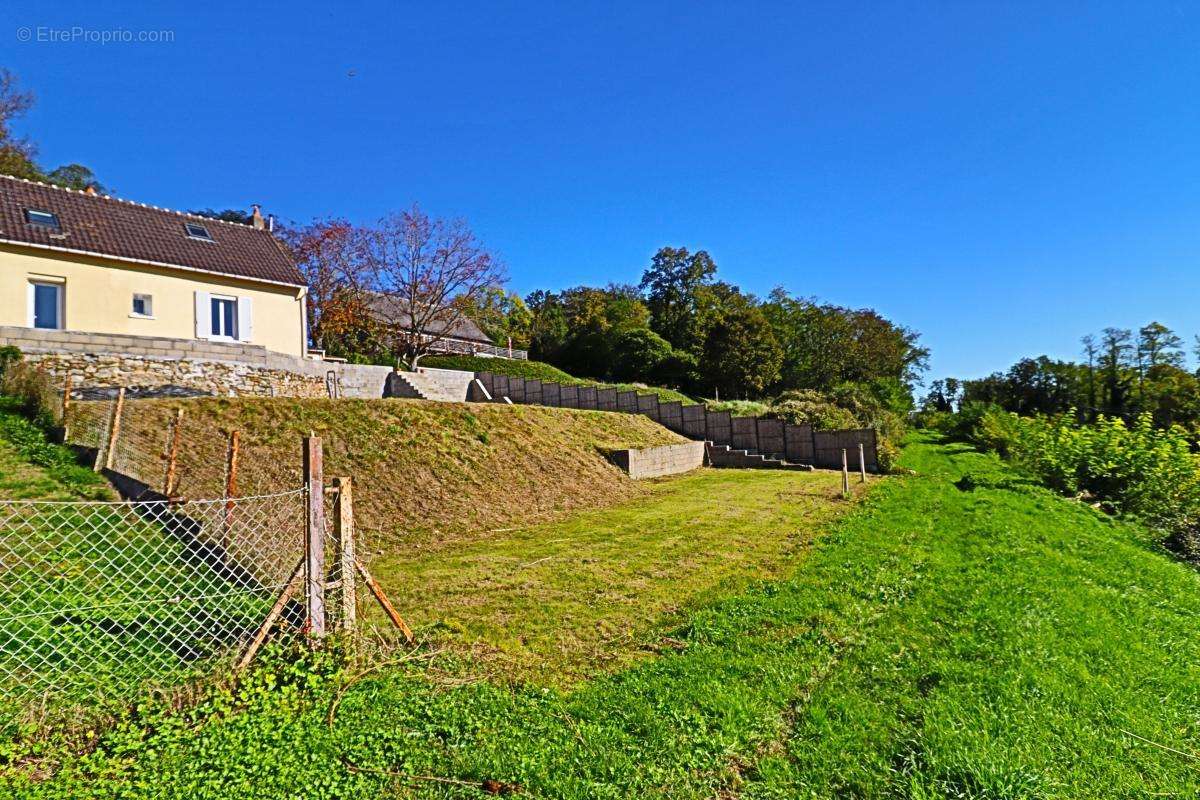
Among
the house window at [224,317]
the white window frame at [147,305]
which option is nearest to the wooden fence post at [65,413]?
the white window frame at [147,305]

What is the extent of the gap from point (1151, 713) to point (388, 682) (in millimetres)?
4508

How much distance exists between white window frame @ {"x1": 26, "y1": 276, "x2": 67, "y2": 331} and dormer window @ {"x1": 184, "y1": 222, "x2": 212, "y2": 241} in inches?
143

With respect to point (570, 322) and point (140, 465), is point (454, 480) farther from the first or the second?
point (570, 322)

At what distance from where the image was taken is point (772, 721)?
3199 mm

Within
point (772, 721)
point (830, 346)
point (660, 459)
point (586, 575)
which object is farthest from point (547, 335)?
point (772, 721)

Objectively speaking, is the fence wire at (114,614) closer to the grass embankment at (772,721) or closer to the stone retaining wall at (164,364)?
the grass embankment at (772,721)

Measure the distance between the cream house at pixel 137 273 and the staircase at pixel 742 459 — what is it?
516 inches

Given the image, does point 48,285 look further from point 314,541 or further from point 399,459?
point 314,541

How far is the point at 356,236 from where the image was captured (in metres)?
26.4

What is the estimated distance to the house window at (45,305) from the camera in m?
13.1

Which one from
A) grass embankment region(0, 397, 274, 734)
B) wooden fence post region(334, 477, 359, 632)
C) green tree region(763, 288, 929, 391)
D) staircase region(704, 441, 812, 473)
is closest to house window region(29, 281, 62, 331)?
grass embankment region(0, 397, 274, 734)

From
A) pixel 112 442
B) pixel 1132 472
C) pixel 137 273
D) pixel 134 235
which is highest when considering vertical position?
pixel 134 235

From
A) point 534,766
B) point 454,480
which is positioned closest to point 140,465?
point 454,480

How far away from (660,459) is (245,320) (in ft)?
39.9
